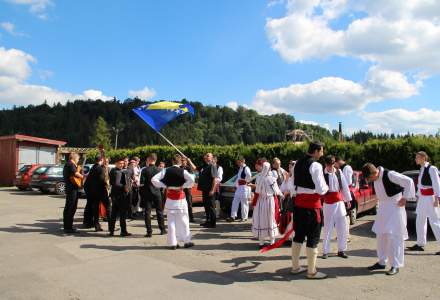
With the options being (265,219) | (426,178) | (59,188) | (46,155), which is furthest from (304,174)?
(46,155)

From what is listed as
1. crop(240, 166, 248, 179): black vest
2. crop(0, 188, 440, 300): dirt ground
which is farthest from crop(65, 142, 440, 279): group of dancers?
crop(240, 166, 248, 179): black vest

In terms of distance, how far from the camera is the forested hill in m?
104

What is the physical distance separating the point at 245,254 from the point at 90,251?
305cm

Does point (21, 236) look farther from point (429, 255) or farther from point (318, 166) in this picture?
point (429, 255)

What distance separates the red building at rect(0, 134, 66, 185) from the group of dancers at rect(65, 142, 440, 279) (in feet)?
66.0

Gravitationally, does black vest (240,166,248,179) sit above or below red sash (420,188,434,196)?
above

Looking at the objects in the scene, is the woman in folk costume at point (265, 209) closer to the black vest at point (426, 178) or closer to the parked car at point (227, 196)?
the black vest at point (426, 178)

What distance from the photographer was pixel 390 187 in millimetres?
6645

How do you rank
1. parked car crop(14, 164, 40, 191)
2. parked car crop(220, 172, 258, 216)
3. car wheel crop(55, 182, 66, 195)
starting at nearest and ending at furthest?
parked car crop(220, 172, 258, 216) < car wheel crop(55, 182, 66, 195) < parked car crop(14, 164, 40, 191)

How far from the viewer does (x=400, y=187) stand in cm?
662

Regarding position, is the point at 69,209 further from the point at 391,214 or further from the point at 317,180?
the point at 391,214

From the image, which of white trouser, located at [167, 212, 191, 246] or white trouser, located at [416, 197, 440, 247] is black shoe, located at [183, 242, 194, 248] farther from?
white trouser, located at [416, 197, 440, 247]

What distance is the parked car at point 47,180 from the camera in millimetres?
21484

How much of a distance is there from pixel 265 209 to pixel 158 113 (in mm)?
5605
